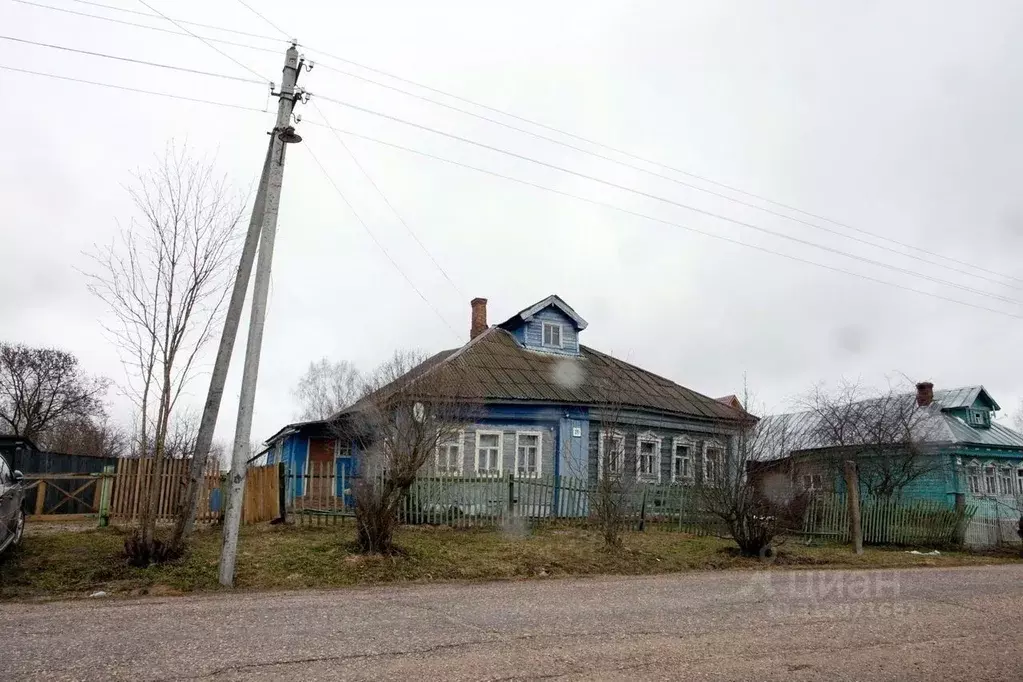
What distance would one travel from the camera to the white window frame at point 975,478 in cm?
3003

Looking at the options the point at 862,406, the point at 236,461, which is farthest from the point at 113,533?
the point at 862,406

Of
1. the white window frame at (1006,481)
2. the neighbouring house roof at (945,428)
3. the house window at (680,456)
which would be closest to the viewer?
the house window at (680,456)

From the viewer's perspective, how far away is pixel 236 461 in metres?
10.5

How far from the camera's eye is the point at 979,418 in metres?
32.2

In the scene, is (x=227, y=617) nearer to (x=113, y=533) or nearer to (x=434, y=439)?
(x=434, y=439)

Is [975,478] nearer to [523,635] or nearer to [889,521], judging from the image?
[889,521]

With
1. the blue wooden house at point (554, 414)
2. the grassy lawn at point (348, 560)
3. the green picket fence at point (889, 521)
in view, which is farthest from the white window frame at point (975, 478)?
the grassy lawn at point (348, 560)

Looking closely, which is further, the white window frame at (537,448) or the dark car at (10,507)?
the white window frame at (537,448)

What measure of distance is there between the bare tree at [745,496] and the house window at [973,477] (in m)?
18.7

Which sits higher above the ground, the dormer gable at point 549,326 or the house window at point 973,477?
the dormer gable at point 549,326

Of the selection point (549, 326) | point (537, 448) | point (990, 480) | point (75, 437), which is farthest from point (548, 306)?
point (75, 437)

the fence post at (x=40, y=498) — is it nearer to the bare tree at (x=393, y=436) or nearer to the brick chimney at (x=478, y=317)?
the bare tree at (x=393, y=436)

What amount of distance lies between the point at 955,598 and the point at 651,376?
53.6 ft

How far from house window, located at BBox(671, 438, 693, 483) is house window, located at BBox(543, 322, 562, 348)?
4.81m
